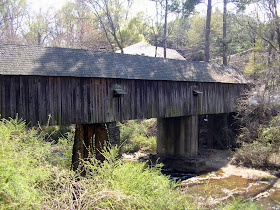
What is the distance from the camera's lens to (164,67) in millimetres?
12203

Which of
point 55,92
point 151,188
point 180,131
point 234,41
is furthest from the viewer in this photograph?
point 234,41

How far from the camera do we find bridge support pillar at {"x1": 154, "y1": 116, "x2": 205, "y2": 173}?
13.0 meters

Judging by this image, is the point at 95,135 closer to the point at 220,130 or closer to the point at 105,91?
the point at 105,91

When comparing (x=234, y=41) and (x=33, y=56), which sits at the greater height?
(x=234, y=41)

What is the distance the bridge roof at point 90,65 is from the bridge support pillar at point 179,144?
2.23 meters

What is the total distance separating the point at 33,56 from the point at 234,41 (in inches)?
640

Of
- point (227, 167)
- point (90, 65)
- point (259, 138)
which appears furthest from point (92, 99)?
point (259, 138)

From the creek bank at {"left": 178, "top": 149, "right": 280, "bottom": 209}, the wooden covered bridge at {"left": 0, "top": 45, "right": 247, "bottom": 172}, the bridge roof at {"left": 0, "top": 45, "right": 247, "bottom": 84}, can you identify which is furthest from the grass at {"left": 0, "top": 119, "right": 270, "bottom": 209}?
the creek bank at {"left": 178, "top": 149, "right": 280, "bottom": 209}

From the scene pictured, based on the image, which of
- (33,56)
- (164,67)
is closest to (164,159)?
(164,67)

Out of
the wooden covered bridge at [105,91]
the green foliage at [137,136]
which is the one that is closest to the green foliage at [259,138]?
the wooden covered bridge at [105,91]

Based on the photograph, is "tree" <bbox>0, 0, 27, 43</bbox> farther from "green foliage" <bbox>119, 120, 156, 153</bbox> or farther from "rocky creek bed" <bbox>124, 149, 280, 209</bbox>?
"rocky creek bed" <bbox>124, 149, 280, 209</bbox>

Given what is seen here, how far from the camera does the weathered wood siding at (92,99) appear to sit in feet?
26.1

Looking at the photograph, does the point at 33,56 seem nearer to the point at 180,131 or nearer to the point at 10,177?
the point at 10,177

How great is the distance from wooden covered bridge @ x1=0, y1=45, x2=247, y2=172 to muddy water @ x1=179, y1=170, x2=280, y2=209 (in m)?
2.02
